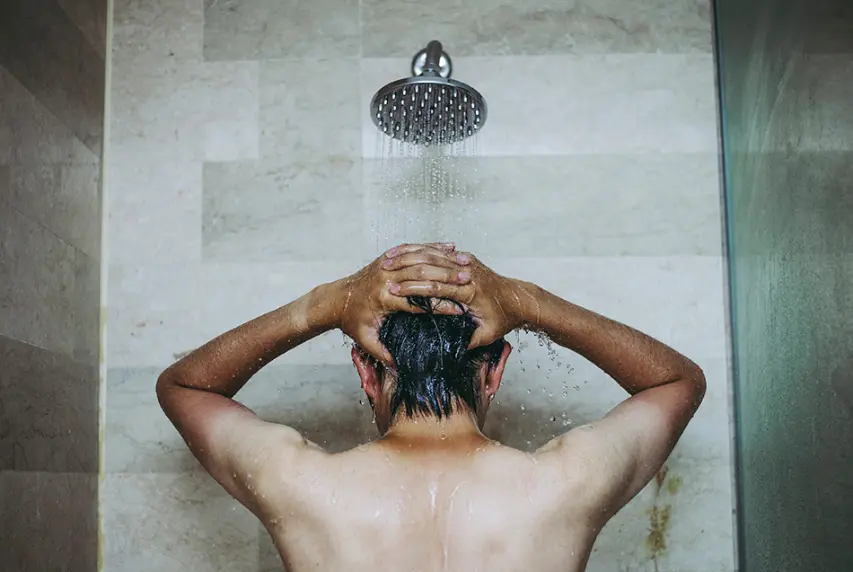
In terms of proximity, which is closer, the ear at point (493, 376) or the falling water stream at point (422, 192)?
the ear at point (493, 376)

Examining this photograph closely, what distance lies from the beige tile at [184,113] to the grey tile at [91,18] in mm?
92

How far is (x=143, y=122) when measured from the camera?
8.36ft

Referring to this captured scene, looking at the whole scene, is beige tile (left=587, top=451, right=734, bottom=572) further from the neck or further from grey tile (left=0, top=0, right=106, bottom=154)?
grey tile (left=0, top=0, right=106, bottom=154)

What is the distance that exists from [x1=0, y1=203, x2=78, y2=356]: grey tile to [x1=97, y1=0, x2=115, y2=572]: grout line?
0.20m

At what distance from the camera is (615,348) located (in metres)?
1.77

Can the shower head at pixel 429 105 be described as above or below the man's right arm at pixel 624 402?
above

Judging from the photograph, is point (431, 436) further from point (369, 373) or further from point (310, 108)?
point (310, 108)

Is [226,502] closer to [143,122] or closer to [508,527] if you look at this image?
[143,122]

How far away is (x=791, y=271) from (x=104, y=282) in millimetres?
1520

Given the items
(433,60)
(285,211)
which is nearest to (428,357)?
(433,60)

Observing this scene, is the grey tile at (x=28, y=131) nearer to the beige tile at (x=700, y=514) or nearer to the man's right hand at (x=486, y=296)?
the man's right hand at (x=486, y=296)

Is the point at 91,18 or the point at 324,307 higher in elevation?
the point at 91,18

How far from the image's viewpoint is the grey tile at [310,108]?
251cm

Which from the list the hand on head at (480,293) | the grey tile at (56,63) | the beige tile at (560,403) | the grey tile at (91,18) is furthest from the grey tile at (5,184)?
the beige tile at (560,403)
